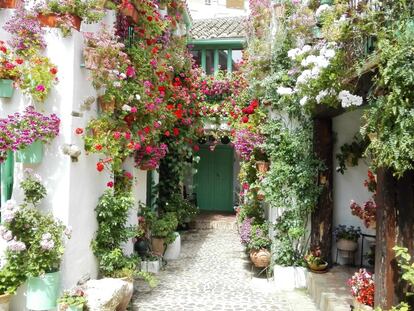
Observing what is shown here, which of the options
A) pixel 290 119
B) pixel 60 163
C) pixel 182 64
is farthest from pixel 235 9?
pixel 60 163

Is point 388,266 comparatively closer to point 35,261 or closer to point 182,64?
point 35,261

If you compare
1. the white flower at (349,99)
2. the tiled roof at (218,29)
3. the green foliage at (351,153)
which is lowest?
the green foliage at (351,153)

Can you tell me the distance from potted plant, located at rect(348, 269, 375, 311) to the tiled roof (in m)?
10.4

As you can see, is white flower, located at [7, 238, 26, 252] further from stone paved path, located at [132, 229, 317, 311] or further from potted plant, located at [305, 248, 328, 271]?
potted plant, located at [305, 248, 328, 271]

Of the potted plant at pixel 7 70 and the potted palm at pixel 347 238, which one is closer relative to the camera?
the potted plant at pixel 7 70

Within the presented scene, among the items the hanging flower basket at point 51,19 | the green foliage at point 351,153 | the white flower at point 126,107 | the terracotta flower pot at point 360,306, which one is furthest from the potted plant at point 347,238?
the hanging flower basket at point 51,19

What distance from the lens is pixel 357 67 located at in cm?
472

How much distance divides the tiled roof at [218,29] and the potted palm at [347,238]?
851 centimetres

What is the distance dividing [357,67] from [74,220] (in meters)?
4.31

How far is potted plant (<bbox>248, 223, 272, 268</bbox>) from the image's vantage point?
859 centimetres

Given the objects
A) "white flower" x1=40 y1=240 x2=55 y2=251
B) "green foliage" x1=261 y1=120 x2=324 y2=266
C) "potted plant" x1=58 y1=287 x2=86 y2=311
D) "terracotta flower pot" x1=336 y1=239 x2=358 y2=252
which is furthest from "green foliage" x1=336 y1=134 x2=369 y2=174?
"white flower" x1=40 y1=240 x2=55 y2=251

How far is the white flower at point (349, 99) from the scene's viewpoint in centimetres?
496

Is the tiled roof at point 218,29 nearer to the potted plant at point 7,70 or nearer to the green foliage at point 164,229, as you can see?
the green foliage at point 164,229

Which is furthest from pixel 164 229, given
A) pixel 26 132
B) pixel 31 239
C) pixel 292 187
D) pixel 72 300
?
pixel 26 132
